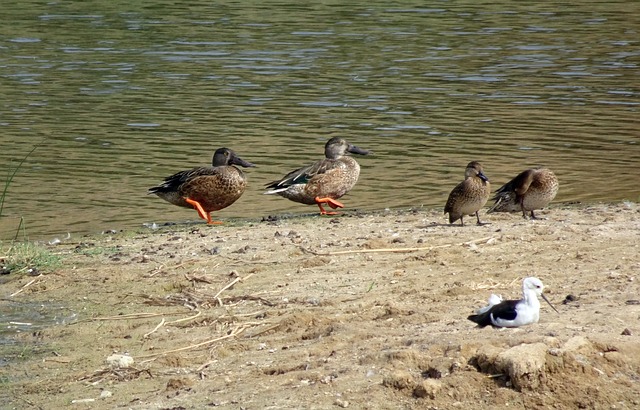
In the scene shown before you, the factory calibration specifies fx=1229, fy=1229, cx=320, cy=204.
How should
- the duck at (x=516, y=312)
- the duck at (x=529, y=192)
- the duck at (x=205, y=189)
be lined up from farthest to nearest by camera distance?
the duck at (x=205, y=189) → the duck at (x=529, y=192) → the duck at (x=516, y=312)

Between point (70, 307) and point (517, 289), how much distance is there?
304cm

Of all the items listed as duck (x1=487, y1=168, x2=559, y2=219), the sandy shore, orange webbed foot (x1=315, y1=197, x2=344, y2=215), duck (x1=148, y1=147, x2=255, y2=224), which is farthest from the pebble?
orange webbed foot (x1=315, y1=197, x2=344, y2=215)

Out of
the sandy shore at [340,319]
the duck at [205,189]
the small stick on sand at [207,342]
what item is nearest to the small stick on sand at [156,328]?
the sandy shore at [340,319]

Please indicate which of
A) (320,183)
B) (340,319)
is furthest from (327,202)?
(340,319)

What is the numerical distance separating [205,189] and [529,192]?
3.23 meters

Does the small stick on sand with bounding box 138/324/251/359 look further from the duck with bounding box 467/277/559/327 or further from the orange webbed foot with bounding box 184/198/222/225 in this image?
the orange webbed foot with bounding box 184/198/222/225

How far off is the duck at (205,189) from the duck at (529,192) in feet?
9.17

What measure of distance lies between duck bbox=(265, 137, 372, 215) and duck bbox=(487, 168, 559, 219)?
207 centimetres

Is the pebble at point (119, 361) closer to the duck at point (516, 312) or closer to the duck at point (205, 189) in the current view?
the duck at point (516, 312)

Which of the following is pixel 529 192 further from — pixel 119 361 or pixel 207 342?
pixel 119 361

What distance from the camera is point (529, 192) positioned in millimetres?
10289

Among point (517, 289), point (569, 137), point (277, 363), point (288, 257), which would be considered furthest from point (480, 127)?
point (277, 363)

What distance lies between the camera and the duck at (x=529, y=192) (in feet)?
33.7

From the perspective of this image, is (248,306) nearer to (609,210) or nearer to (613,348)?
(613,348)
